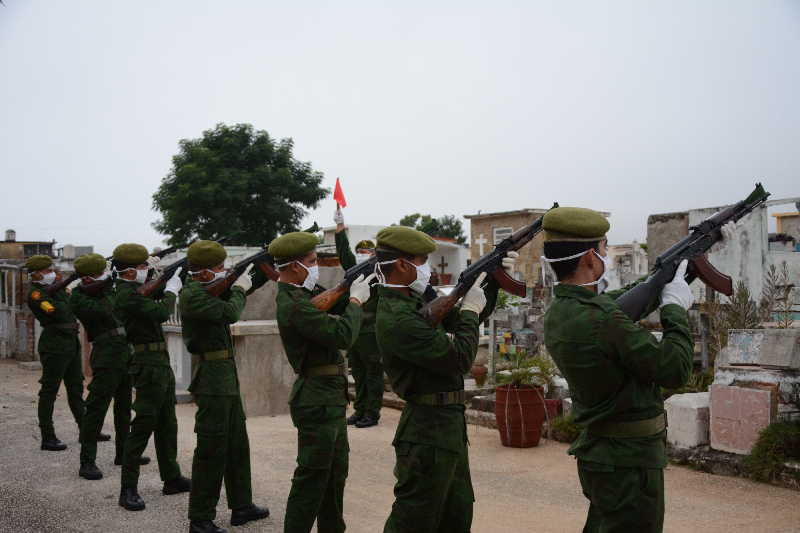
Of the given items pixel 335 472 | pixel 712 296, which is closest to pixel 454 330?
pixel 335 472

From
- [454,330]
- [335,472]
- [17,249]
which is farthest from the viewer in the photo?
[17,249]

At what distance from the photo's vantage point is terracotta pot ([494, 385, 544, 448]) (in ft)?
24.9

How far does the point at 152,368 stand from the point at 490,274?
344cm

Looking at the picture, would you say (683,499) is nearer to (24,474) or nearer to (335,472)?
(335,472)

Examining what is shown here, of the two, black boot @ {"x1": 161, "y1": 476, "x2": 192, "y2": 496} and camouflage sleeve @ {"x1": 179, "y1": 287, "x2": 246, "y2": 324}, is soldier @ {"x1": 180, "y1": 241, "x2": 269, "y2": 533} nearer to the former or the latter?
camouflage sleeve @ {"x1": 179, "y1": 287, "x2": 246, "y2": 324}

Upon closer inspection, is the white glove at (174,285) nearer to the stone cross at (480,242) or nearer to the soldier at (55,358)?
the soldier at (55,358)

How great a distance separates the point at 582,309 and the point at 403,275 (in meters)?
1.15

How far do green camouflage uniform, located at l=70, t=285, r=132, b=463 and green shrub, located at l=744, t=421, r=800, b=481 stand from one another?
5.92 metres

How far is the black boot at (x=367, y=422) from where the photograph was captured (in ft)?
30.0

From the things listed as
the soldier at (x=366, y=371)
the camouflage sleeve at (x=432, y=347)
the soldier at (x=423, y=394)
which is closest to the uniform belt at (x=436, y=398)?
the soldier at (x=423, y=394)

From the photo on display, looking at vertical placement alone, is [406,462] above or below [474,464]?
above

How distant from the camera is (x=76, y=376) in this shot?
8.34 metres

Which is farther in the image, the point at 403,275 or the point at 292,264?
the point at 292,264

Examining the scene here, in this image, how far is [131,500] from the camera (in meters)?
5.87
